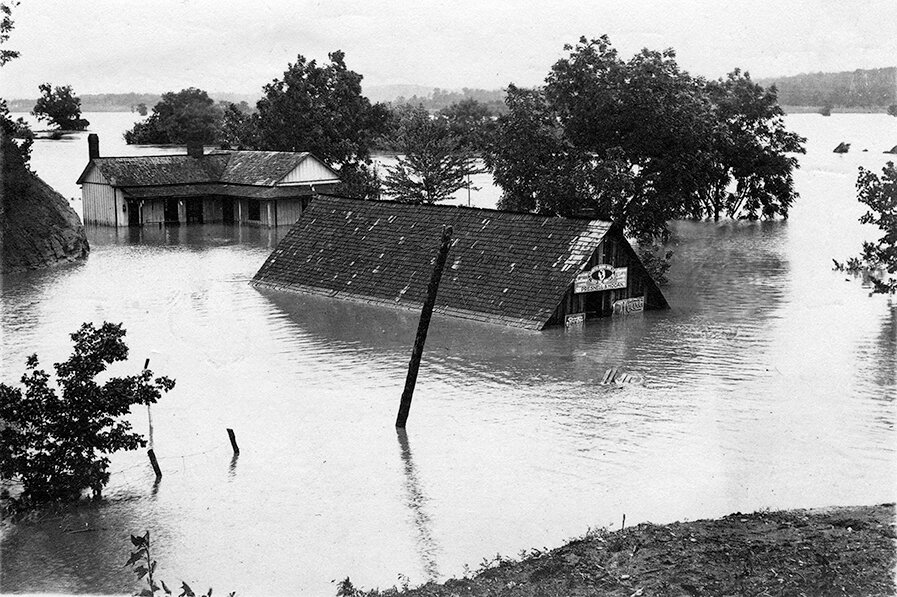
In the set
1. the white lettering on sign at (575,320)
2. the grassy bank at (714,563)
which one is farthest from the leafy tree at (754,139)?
the grassy bank at (714,563)

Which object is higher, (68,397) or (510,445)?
(68,397)

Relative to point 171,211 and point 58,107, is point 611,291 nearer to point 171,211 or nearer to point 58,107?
point 171,211

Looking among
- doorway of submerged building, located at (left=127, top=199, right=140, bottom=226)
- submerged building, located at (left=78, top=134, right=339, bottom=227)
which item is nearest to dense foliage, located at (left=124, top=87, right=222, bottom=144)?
submerged building, located at (left=78, top=134, right=339, bottom=227)

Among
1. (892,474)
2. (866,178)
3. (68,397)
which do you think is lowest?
(892,474)

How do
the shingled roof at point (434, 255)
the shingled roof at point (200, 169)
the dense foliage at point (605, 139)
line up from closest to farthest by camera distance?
the shingled roof at point (434, 255) < the dense foliage at point (605, 139) < the shingled roof at point (200, 169)

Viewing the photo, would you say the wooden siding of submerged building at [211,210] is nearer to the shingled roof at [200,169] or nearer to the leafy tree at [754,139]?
the shingled roof at [200,169]

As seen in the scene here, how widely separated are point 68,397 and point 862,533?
11.3 meters

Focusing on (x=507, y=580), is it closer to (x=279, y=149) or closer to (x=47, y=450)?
(x=47, y=450)

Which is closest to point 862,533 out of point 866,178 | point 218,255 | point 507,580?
point 507,580

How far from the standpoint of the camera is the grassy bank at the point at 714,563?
12227 millimetres

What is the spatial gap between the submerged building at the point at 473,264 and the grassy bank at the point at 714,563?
15.6 meters

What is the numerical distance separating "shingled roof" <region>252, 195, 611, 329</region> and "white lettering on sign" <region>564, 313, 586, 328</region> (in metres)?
0.75

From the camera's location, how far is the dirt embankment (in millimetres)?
41344

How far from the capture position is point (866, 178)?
2869 cm
